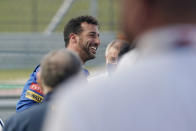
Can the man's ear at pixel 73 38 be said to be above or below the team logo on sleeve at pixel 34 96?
above

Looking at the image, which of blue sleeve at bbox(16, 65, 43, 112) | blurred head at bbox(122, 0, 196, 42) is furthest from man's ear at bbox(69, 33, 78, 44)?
blurred head at bbox(122, 0, 196, 42)

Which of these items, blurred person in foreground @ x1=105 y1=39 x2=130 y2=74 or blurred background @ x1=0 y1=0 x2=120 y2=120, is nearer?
blurred person in foreground @ x1=105 y1=39 x2=130 y2=74

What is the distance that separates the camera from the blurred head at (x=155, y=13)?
3.18ft

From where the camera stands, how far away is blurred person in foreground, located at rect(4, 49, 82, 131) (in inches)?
81.4

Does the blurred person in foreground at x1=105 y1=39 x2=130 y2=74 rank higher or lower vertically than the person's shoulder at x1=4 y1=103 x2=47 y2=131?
higher

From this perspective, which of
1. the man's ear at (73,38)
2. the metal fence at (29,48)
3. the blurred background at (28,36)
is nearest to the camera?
the man's ear at (73,38)

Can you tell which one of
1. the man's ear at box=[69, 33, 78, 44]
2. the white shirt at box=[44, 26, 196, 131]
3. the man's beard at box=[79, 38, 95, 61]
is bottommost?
the white shirt at box=[44, 26, 196, 131]

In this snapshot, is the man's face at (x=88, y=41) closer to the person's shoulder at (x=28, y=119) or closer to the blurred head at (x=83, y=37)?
the blurred head at (x=83, y=37)

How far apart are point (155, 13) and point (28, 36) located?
1584 cm

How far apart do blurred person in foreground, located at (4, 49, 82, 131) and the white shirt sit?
3.35ft

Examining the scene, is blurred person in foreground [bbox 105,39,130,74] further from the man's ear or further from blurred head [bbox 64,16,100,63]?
the man's ear

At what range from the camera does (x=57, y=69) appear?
2.17 meters

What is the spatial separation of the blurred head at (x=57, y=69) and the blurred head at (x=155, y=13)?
1050mm

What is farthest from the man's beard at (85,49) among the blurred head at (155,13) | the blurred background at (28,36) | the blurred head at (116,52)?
the blurred head at (155,13)
